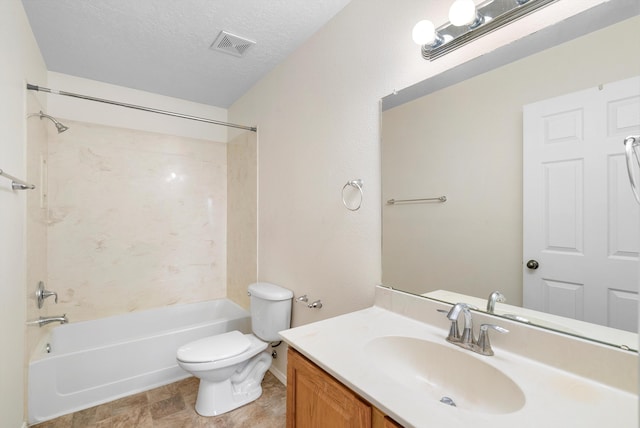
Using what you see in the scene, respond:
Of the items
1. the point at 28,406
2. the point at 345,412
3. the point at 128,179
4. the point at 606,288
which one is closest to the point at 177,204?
the point at 128,179

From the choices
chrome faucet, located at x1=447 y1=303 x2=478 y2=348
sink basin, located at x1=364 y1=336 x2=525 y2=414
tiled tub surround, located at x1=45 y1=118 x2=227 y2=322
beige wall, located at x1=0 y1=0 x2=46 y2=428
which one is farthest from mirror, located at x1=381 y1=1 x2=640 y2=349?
tiled tub surround, located at x1=45 y1=118 x2=227 y2=322

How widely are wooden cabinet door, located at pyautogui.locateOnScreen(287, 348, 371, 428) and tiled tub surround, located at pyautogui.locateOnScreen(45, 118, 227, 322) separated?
7.46 feet

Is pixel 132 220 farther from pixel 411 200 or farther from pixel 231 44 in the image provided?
pixel 411 200

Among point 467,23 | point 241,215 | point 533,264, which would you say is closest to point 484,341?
point 533,264

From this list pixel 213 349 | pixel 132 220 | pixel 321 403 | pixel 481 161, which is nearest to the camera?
pixel 321 403

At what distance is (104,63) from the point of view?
7.23 feet

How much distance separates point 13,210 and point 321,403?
1.81 meters

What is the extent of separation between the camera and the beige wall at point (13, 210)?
4.33 feet

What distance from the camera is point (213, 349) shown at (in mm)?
1895

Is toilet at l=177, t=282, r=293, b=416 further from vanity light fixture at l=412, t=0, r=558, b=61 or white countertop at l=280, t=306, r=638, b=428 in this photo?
vanity light fixture at l=412, t=0, r=558, b=61

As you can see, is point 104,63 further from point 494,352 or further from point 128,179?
point 494,352

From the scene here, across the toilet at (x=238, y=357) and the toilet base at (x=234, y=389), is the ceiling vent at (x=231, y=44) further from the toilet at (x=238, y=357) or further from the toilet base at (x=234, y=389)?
the toilet base at (x=234, y=389)

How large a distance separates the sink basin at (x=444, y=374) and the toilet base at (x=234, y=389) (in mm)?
1380

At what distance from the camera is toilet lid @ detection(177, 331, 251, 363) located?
70.7 inches
